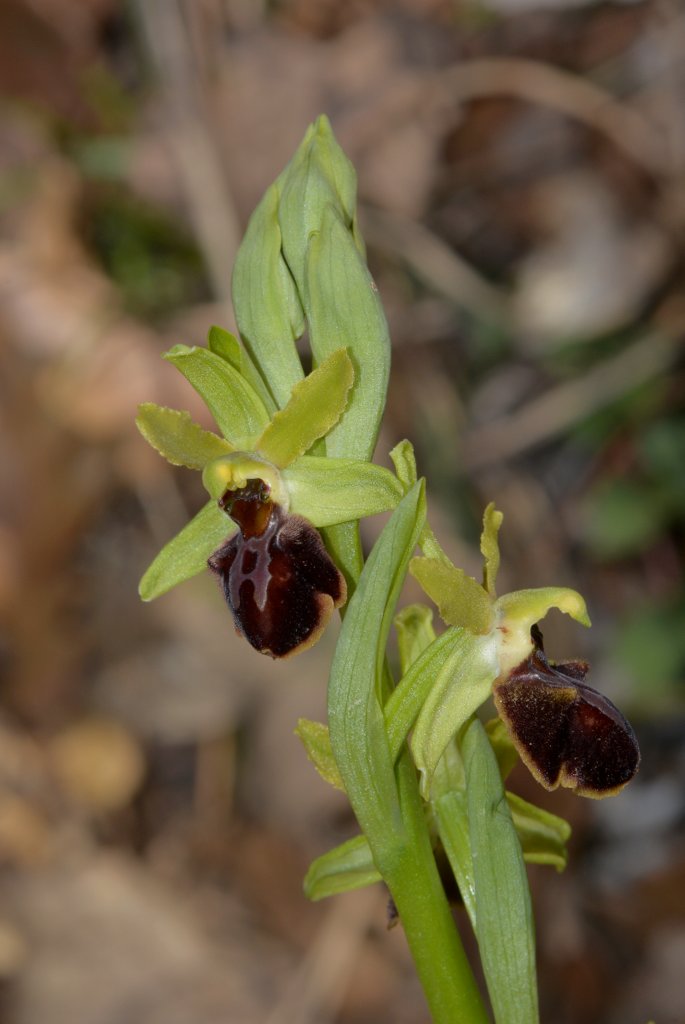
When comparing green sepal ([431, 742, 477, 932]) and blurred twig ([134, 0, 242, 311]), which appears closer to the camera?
green sepal ([431, 742, 477, 932])

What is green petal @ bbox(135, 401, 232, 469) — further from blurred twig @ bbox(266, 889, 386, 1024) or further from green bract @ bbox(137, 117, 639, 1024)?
blurred twig @ bbox(266, 889, 386, 1024)

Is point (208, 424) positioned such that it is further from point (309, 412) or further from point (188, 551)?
point (309, 412)

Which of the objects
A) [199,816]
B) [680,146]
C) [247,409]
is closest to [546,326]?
[680,146]

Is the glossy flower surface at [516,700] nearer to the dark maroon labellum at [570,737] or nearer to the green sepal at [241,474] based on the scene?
the dark maroon labellum at [570,737]

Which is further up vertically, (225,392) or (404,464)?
(225,392)

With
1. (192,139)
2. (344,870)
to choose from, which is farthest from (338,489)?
(192,139)

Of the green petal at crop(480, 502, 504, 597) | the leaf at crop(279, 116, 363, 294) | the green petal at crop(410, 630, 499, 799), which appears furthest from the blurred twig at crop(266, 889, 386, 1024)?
the leaf at crop(279, 116, 363, 294)
